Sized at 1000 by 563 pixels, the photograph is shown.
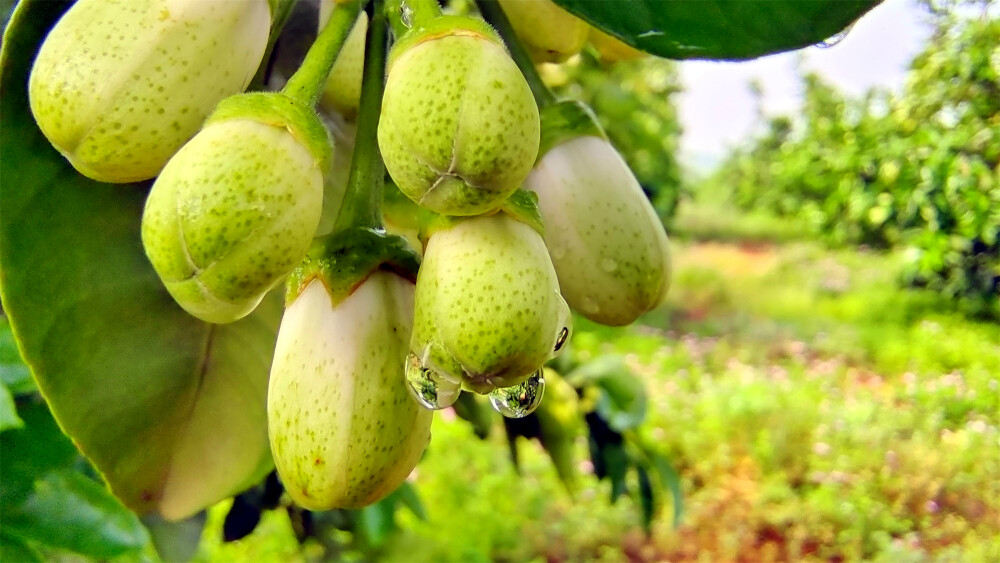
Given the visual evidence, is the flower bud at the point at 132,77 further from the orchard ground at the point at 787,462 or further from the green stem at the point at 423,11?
the orchard ground at the point at 787,462

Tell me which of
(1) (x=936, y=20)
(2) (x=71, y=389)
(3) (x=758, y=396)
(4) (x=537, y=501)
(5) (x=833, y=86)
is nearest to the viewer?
(2) (x=71, y=389)

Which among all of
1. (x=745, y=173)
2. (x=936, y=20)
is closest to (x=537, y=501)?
(x=936, y=20)

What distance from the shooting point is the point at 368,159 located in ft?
1.50

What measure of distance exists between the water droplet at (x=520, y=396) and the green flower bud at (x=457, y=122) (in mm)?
108

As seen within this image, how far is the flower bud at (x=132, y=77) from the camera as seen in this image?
385 millimetres

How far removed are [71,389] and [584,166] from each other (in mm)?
321

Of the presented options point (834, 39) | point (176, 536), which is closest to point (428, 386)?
point (834, 39)

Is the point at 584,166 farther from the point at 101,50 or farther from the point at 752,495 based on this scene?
the point at 752,495

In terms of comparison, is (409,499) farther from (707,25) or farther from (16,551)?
(707,25)

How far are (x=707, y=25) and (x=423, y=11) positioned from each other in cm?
14

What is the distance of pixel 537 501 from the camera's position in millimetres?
3541

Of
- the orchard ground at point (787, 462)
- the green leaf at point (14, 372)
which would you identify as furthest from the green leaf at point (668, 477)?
the green leaf at point (14, 372)

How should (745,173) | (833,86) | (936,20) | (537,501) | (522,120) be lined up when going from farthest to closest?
(745,173) < (833,86) < (537,501) < (936,20) < (522,120)

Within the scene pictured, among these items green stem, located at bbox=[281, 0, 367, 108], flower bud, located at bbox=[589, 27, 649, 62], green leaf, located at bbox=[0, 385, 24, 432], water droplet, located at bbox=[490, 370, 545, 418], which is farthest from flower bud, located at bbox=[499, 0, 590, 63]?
green leaf, located at bbox=[0, 385, 24, 432]
